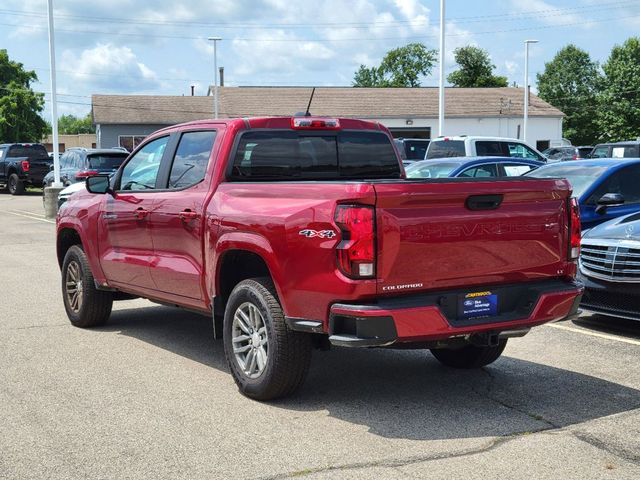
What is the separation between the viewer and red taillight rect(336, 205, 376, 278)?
4828mm

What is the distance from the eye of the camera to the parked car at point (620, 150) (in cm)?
2419

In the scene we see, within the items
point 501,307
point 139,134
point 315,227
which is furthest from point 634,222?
point 139,134

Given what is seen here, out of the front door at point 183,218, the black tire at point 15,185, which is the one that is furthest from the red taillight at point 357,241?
the black tire at point 15,185

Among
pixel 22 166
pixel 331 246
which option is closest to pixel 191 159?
pixel 331 246

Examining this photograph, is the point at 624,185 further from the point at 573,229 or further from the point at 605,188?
the point at 573,229

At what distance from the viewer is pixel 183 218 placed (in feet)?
21.1

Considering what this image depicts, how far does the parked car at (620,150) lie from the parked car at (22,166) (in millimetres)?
22151

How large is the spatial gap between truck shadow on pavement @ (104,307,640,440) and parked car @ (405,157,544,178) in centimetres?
692

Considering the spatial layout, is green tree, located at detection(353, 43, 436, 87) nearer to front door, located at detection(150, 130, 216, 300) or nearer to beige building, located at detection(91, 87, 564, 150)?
beige building, located at detection(91, 87, 564, 150)

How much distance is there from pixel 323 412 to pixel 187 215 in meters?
1.90

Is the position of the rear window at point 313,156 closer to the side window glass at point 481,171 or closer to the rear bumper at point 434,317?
the rear bumper at point 434,317

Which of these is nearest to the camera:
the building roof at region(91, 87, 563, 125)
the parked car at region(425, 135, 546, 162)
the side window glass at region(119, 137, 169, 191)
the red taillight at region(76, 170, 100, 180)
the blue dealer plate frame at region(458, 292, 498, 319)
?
the blue dealer plate frame at region(458, 292, 498, 319)

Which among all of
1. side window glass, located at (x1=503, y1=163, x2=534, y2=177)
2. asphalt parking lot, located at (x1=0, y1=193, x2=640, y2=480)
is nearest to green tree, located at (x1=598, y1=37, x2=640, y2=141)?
side window glass, located at (x1=503, y1=163, x2=534, y2=177)

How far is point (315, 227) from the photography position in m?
5.06
